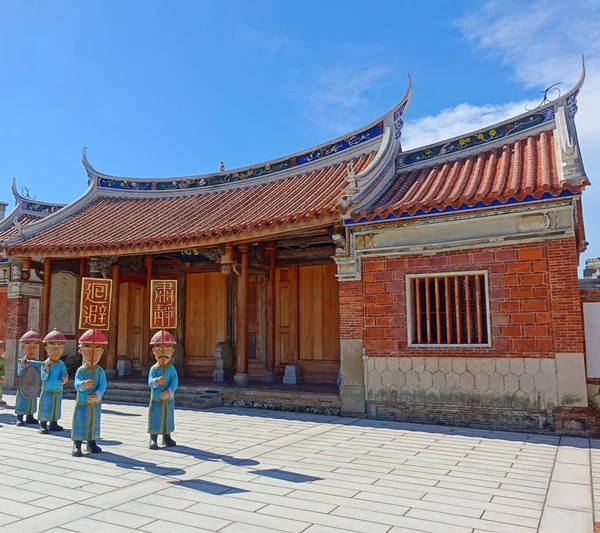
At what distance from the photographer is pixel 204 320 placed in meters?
12.5

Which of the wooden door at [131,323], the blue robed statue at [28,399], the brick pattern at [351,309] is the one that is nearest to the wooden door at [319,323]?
the brick pattern at [351,309]

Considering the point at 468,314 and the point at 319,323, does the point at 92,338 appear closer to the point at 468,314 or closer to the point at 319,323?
the point at 468,314

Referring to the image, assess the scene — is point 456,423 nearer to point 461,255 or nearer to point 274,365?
point 461,255

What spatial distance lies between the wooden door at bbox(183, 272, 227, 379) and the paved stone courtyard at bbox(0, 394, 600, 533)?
196 inches

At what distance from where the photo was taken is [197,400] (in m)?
9.56

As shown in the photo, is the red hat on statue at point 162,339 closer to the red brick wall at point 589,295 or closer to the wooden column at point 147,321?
the red brick wall at point 589,295

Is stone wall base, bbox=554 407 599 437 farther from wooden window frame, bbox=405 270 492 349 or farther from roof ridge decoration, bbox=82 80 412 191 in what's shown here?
roof ridge decoration, bbox=82 80 412 191

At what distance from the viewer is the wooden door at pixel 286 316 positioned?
37.1 ft

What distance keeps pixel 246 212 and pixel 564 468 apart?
7443 mm

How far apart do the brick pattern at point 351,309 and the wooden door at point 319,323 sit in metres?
2.23

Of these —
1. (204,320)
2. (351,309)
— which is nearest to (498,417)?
(351,309)

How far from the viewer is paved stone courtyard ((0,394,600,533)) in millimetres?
3641

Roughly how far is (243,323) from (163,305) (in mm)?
3499

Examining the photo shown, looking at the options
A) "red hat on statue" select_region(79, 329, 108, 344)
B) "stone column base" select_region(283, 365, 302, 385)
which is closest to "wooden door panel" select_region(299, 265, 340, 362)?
"stone column base" select_region(283, 365, 302, 385)
